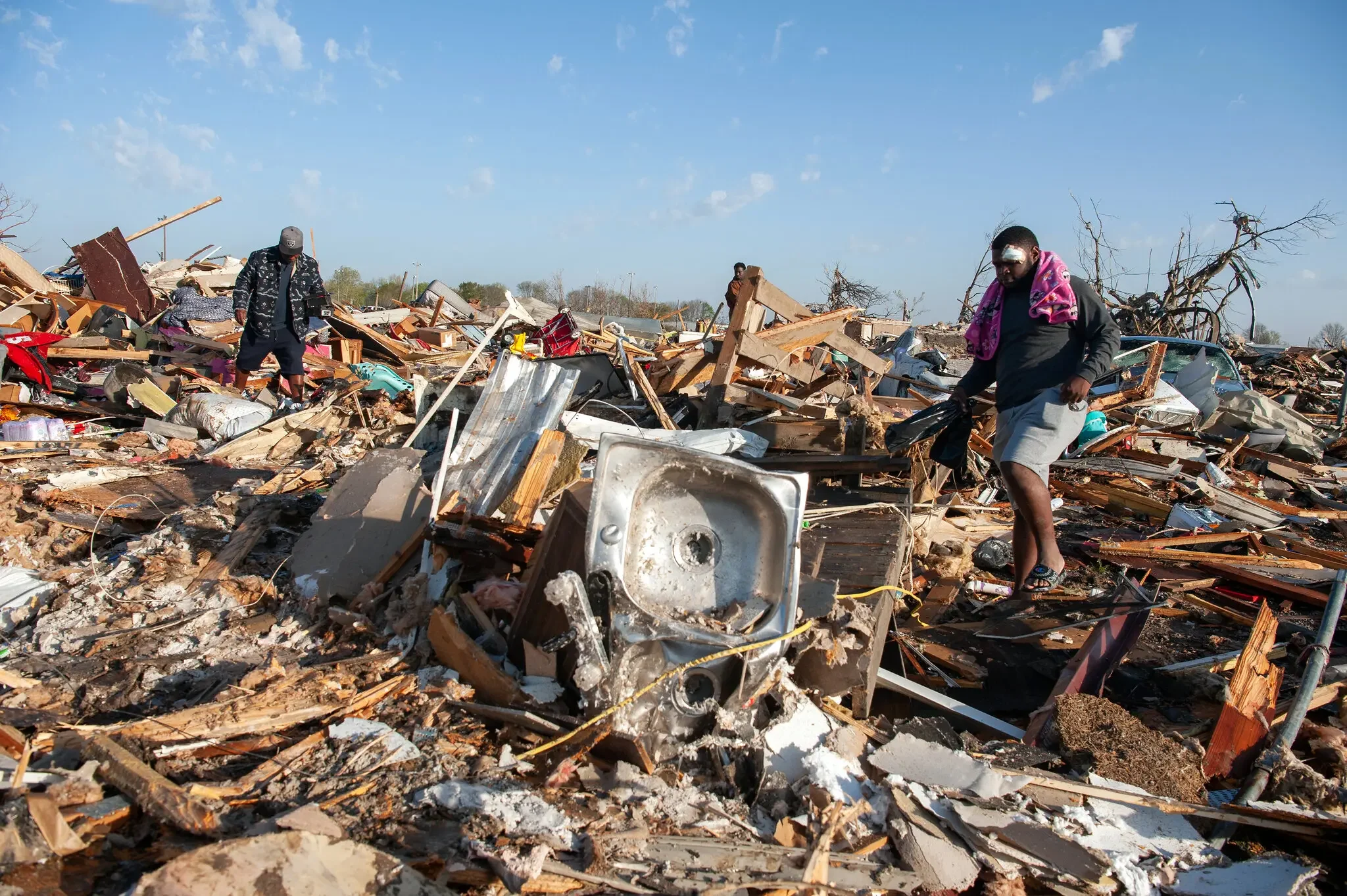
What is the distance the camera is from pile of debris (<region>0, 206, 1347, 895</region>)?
215 centimetres

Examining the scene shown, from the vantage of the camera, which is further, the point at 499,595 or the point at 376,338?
the point at 376,338

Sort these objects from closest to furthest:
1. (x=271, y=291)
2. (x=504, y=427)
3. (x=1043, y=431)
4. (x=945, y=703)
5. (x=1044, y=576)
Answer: (x=945, y=703), (x=1043, y=431), (x=1044, y=576), (x=504, y=427), (x=271, y=291)

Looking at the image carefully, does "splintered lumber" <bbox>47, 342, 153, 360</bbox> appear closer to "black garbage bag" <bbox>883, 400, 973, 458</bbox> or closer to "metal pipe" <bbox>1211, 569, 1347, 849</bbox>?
"black garbage bag" <bbox>883, 400, 973, 458</bbox>

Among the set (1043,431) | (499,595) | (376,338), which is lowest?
(499,595)

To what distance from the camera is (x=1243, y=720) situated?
9.38 ft

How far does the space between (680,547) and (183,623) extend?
2691 mm

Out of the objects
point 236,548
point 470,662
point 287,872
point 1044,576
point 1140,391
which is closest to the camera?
point 287,872

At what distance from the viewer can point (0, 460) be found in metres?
6.35

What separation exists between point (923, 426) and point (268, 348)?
21.3 feet

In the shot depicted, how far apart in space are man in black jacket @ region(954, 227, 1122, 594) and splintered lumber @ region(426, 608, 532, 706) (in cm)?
264

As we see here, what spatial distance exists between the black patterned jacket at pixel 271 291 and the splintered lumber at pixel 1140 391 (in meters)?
8.26

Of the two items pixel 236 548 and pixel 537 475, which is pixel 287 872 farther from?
pixel 236 548

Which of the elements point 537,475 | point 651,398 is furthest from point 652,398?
point 537,475

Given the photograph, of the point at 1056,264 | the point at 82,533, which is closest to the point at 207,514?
the point at 82,533
